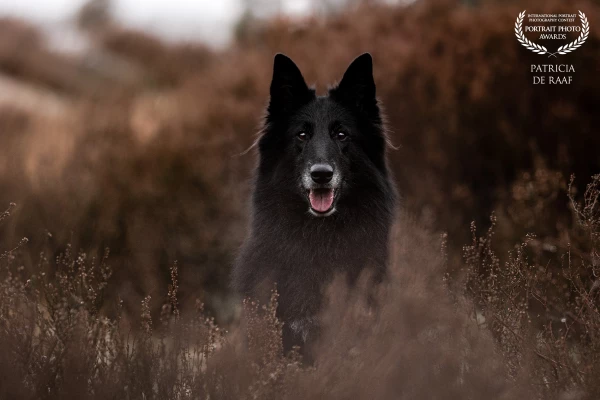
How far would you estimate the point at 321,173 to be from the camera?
13.1ft

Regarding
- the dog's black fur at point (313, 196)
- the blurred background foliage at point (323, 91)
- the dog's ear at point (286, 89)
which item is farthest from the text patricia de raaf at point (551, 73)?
the dog's ear at point (286, 89)

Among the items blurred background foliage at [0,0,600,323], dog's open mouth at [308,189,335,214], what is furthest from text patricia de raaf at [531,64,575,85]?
dog's open mouth at [308,189,335,214]

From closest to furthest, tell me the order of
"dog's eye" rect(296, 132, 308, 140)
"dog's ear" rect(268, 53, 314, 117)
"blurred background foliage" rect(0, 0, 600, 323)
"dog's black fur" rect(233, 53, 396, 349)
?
"dog's black fur" rect(233, 53, 396, 349) < "dog's eye" rect(296, 132, 308, 140) < "dog's ear" rect(268, 53, 314, 117) < "blurred background foliage" rect(0, 0, 600, 323)

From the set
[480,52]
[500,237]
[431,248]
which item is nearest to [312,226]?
[431,248]

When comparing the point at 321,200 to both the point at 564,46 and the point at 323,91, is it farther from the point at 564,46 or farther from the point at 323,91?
the point at 564,46

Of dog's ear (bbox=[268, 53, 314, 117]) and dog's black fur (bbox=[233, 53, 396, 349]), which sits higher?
dog's ear (bbox=[268, 53, 314, 117])

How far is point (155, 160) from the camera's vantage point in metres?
8.74

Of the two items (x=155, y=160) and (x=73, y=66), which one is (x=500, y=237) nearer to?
(x=155, y=160)

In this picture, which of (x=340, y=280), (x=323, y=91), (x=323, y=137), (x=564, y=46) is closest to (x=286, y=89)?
(x=323, y=137)

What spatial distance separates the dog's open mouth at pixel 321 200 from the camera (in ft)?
13.4

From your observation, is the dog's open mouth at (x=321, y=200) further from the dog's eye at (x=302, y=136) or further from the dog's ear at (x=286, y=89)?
the dog's ear at (x=286, y=89)

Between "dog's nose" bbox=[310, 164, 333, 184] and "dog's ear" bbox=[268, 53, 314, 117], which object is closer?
"dog's nose" bbox=[310, 164, 333, 184]

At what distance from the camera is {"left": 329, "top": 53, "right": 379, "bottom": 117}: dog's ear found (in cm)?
448

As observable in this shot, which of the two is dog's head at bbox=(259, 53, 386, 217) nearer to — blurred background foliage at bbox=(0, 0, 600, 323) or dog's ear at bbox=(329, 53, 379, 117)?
dog's ear at bbox=(329, 53, 379, 117)
